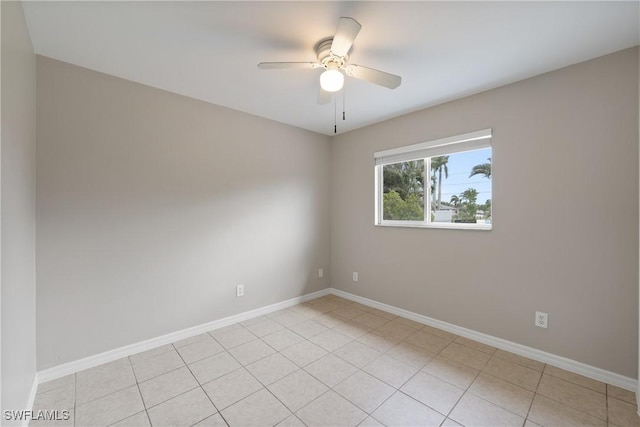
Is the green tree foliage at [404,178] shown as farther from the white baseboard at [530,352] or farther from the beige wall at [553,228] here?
the white baseboard at [530,352]

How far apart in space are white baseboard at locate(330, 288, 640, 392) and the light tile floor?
0.18ft

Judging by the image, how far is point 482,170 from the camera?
101 inches

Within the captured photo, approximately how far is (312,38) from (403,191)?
1.99m

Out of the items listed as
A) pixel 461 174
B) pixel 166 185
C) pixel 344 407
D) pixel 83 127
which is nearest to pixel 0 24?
pixel 83 127

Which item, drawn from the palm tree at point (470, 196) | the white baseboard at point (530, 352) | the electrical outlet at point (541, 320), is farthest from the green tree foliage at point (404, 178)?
the electrical outlet at point (541, 320)

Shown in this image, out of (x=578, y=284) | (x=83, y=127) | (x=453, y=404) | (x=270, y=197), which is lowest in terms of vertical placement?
(x=453, y=404)

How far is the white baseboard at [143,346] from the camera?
1.93 meters

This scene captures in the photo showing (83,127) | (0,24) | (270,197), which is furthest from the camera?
(270,197)

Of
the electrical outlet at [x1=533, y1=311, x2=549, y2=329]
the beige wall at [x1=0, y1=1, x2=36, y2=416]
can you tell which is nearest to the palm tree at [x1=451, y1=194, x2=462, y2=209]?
the electrical outlet at [x1=533, y1=311, x2=549, y2=329]

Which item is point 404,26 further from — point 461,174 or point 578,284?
point 578,284

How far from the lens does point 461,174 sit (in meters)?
2.71

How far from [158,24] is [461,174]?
274 centimetres

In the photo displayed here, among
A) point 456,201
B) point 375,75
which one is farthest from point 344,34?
point 456,201

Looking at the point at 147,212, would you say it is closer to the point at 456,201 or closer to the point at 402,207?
the point at 402,207
